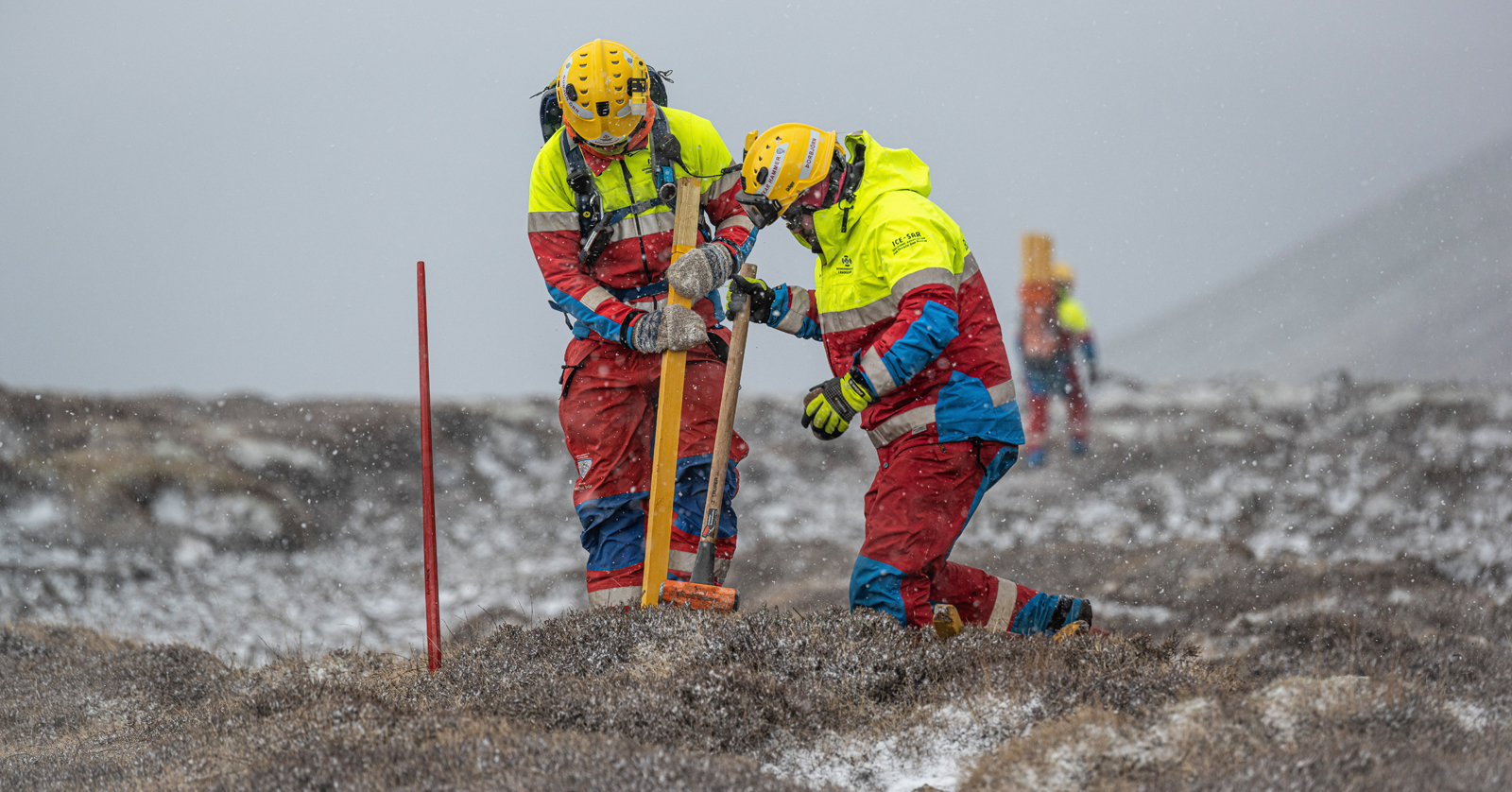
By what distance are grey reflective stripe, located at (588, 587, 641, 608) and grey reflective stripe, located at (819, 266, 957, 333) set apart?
1.72 m

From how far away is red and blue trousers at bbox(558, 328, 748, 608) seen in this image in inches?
223

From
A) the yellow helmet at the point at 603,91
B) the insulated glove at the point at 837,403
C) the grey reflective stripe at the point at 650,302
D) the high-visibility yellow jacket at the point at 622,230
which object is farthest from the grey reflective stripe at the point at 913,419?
the yellow helmet at the point at 603,91

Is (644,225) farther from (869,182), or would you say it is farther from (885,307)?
(885,307)

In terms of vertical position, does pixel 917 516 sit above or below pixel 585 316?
below

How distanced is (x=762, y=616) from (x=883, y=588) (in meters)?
0.59

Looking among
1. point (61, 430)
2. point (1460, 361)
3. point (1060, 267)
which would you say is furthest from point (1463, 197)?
point (61, 430)

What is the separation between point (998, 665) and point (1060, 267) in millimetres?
12993

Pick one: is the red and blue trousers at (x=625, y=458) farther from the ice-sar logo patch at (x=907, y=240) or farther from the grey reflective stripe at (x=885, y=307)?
the ice-sar logo patch at (x=907, y=240)

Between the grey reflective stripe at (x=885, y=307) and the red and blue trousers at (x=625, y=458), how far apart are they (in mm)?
841

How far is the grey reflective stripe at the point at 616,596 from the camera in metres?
5.55

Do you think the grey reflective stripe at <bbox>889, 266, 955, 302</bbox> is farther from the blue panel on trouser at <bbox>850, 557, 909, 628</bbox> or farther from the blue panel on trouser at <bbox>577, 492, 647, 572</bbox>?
the blue panel on trouser at <bbox>577, 492, 647, 572</bbox>

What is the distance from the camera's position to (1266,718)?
11.6ft

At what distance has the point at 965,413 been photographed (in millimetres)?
4980

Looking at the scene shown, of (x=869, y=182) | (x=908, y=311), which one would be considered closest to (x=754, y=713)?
(x=908, y=311)
